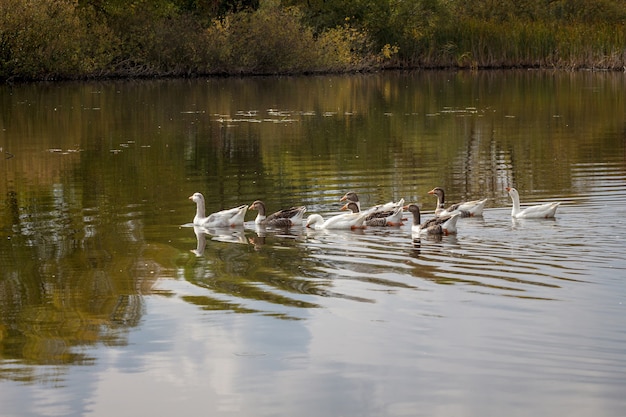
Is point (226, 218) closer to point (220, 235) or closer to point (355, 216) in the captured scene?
point (220, 235)

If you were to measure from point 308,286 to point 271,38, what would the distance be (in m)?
49.4

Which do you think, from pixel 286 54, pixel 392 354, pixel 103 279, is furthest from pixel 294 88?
pixel 392 354

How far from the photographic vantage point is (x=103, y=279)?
40.3 feet

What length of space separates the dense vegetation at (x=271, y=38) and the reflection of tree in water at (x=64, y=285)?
3711 cm

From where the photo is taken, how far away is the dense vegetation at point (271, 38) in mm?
53188

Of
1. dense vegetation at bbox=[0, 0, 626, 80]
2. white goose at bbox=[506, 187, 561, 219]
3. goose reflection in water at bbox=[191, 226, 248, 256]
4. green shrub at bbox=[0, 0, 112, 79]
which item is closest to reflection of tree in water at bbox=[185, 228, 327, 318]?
Answer: goose reflection in water at bbox=[191, 226, 248, 256]

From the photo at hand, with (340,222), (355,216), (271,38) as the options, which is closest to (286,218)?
(340,222)

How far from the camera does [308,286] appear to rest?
458 inches

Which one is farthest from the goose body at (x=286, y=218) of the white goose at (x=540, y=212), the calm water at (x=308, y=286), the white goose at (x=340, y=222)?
the white goose at (x=540, y=212)

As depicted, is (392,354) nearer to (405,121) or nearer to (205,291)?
(205,291)

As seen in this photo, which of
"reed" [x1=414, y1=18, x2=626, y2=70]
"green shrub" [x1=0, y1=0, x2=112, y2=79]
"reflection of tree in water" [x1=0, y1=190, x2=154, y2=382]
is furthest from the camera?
"reed" [x1=414, y1=18, x2=626, y2=70]

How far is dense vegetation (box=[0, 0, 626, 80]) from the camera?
174ft

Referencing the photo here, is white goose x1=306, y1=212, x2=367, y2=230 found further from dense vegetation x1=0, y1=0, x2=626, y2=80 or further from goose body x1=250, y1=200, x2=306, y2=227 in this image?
dense vegetation x1=0, y1=0, x2=626, y2=80

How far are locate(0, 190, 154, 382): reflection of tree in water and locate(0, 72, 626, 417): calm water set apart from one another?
36mm
